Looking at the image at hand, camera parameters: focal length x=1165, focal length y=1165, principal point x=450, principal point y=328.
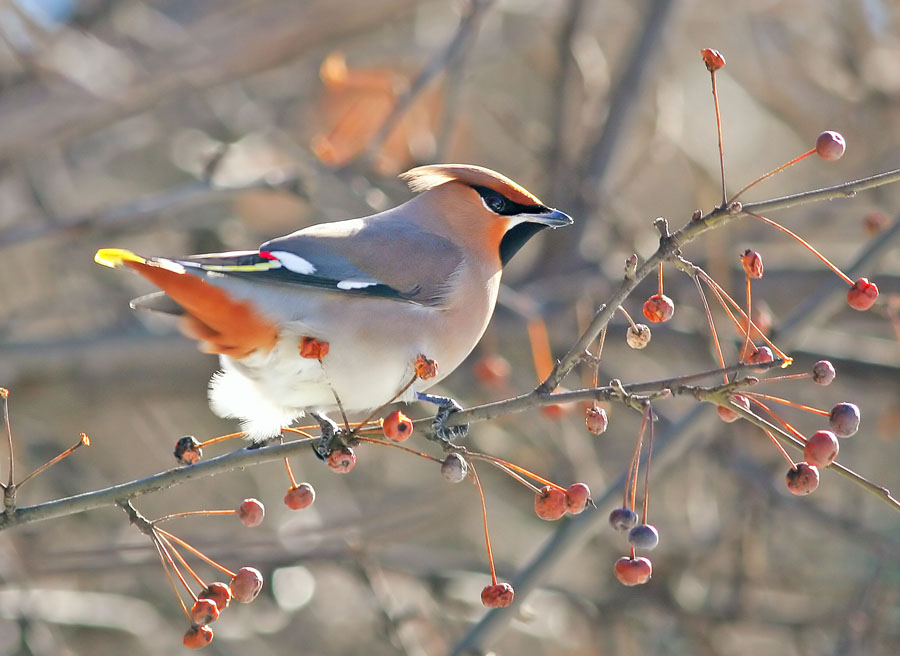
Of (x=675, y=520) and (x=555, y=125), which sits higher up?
(x=555, y=125)

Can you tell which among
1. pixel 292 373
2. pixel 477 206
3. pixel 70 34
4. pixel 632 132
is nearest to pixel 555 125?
pixel 632 132

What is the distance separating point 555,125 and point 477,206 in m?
1.96

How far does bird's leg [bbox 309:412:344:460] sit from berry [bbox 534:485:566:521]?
49 centimetres

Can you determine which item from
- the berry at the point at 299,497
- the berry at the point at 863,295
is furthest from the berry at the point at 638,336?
the berry at the point at 299,497

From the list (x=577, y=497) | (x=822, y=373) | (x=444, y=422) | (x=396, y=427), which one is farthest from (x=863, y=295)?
(x=396, y=427)

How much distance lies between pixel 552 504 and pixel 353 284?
1.12 meters

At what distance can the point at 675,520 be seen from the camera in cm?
602

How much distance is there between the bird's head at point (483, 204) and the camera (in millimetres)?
3758

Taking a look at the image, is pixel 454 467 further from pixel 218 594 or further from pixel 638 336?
pixel 218 594

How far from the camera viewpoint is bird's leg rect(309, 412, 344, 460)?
2.70 metres

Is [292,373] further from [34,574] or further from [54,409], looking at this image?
[54,409]

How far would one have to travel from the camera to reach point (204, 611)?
2.59 m

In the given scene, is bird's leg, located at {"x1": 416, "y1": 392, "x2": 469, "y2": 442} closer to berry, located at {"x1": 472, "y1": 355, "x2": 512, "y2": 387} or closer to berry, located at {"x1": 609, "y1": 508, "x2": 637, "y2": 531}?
berry, located at {"x1": 609, "y1": 508, "x2": 637, "y2": 531}

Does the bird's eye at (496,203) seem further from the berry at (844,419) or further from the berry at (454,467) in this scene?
the berry at (844,419)
